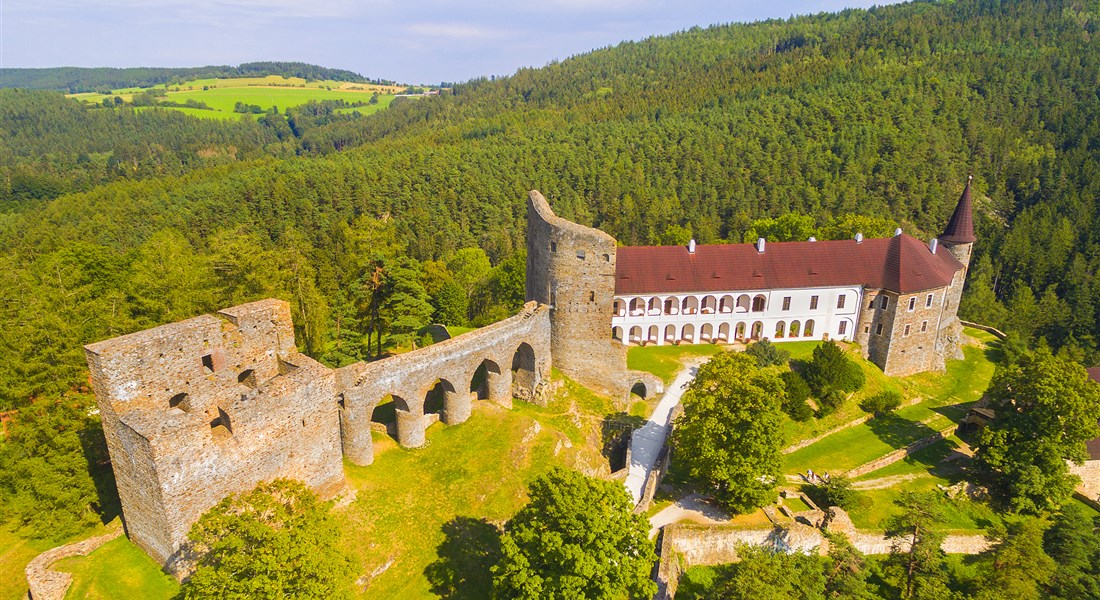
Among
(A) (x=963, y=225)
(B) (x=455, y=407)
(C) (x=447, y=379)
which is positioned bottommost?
(B) (x=455, y=407)

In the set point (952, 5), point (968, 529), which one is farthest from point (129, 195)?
point (952, 5)

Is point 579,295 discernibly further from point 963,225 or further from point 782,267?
point 963,225

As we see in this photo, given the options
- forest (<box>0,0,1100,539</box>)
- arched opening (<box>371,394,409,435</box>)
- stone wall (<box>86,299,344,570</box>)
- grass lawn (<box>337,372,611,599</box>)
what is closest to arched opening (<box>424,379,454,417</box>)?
arched opening (<box>371,394,409,435</box>)

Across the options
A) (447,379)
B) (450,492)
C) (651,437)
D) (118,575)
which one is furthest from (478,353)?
(118,575)

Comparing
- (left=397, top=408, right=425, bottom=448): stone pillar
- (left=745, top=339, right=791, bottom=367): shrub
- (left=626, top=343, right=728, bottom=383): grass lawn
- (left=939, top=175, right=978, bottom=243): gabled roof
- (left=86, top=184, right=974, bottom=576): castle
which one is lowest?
(left=626, top=343, right=728, bottom=383): grass lawn

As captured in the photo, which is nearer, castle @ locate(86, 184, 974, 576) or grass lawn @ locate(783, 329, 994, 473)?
castle @ locate(86, 184, 974, 576)

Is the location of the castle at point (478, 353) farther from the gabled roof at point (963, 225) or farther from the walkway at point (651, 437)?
the walkway at point (651, 437)

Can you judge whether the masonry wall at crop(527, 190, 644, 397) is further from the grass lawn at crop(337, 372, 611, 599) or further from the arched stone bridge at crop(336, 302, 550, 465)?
the grass lawn at crop(337, 372, 611, 599)
